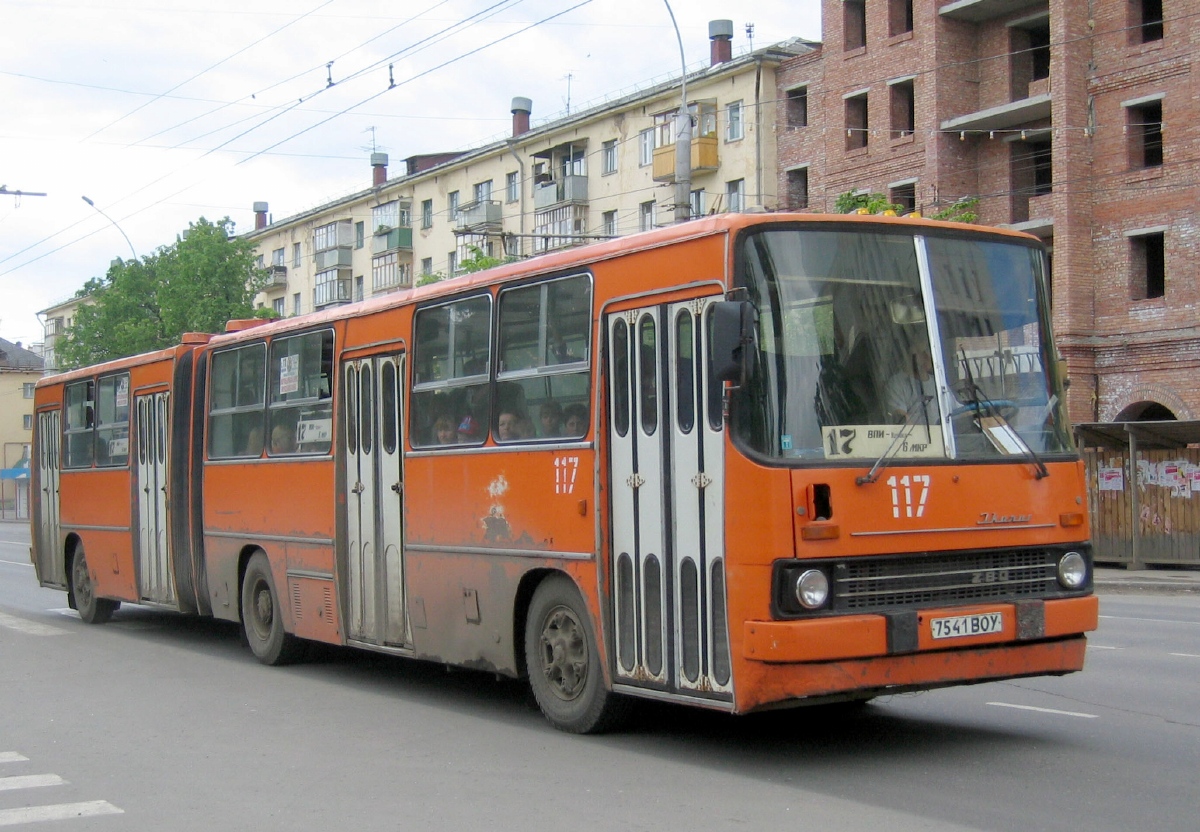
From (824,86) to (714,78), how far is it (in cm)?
481

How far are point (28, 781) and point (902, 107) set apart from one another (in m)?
37.1

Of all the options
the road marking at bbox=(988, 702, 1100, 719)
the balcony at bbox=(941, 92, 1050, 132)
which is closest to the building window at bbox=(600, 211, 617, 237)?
the balcony at bbox=(941, 92, 1050, 132)

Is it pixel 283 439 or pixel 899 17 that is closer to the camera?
pixel 283 439

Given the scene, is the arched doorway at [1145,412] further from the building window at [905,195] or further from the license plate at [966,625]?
the license plate at [966,625]

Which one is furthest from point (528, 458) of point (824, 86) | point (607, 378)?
point (824, 86)

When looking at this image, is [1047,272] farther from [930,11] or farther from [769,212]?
[930,11]

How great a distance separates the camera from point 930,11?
39.7 meters

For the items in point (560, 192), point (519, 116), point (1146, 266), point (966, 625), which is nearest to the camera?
point (966, 625)

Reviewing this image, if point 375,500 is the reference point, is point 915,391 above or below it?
above

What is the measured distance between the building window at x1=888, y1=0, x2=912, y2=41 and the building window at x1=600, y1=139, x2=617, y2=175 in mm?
13052

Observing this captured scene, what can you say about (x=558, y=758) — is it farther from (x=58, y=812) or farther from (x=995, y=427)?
(x=995, y=427)

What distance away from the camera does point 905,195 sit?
41.6 m

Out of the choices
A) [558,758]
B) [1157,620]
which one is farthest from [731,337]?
[1157,620]

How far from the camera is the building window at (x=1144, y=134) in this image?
116ft
